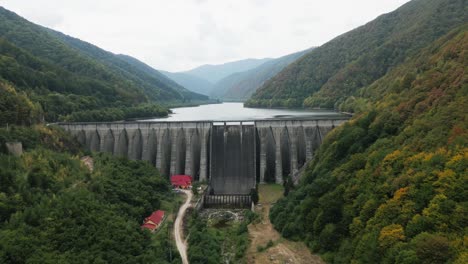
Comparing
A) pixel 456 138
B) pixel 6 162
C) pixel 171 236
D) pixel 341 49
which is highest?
pixel 341 49

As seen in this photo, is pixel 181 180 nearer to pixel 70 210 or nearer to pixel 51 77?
pixel 70 210

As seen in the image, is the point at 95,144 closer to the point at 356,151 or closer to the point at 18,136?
the point at 18,136

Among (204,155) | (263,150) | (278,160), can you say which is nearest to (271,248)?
(278,160)

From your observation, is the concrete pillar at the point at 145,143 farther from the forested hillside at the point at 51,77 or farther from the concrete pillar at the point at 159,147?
the forested hillside at the point at 51,77

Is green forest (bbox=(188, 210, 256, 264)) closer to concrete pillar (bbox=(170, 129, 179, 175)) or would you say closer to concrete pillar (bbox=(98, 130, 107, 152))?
concrete pillar (bbox=(170, 129, 179, 175))

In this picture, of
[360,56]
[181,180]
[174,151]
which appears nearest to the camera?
[181,180]

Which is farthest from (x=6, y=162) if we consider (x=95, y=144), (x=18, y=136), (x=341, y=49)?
(x=341, y=49)

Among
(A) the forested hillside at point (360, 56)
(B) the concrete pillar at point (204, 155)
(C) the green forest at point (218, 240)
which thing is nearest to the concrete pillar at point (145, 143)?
(B) the concrete pillar at point (204, 155)

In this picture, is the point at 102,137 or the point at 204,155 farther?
the point at 102,137
